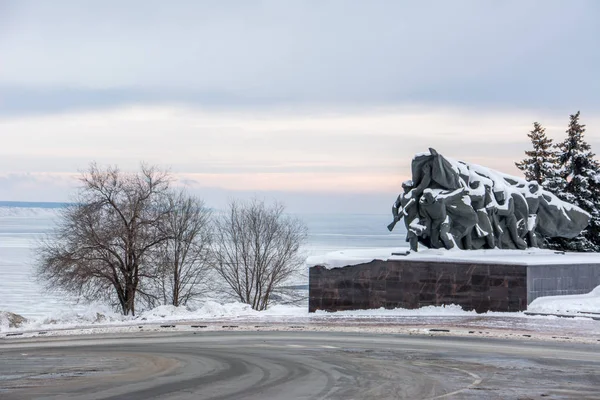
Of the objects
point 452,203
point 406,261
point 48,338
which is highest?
point 452,203

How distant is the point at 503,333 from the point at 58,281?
26223 mm

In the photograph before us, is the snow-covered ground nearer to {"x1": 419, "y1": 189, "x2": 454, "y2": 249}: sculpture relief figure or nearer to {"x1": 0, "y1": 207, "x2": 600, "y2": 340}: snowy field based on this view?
{"x1": 0, "y1": 207, "x2": 600, "y2": 340}: snowy field

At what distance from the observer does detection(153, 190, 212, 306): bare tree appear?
39806mm

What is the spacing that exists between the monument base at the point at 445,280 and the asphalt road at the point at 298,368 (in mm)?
5857

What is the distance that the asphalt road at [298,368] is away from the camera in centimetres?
991

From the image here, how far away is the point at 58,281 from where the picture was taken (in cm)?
3853

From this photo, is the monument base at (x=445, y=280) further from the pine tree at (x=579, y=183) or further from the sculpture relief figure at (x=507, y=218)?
the pine tree at (x=579, y=183)

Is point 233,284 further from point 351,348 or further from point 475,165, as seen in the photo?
point 351,348

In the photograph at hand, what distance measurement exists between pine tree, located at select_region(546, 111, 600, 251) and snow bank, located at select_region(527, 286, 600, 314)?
1595 cm

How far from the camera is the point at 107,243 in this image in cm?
3744

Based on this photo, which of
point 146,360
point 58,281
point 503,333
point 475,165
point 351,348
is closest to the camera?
point 146,360

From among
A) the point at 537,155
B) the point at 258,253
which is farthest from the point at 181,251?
the point at 537,155

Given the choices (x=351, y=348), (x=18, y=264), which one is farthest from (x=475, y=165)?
(x=18, y=264)

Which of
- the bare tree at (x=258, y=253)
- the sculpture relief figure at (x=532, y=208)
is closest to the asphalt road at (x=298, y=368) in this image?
the sculpture relief figure at (x=532, y=208)
